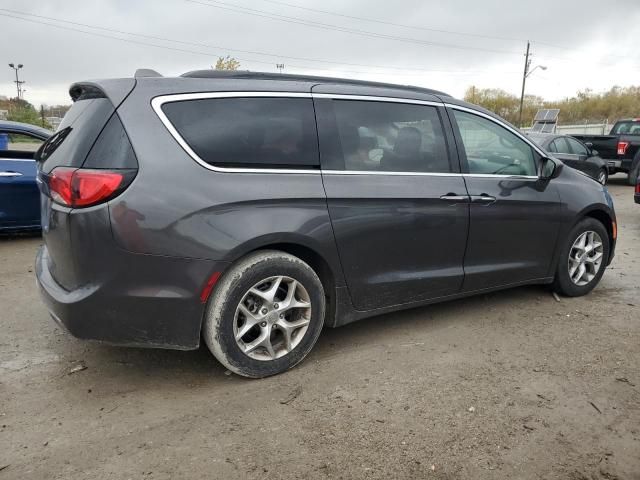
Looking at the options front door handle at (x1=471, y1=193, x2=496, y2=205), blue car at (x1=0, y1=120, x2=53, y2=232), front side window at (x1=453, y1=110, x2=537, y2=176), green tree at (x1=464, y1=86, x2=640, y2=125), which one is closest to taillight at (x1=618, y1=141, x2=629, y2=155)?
front side window at (x1=453, y1=110, x2=537, y2=176)

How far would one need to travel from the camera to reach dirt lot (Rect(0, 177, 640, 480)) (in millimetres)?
2402

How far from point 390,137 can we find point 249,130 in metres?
1.03

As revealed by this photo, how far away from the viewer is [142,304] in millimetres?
2762

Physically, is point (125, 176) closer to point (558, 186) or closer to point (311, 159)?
point (311, 159)

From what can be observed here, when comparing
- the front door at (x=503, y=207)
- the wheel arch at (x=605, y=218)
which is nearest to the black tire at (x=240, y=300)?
the front door at (x=503, y=207)

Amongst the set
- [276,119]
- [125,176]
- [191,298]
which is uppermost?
[276,119]

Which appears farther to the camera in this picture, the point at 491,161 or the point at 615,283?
the point at 615,283

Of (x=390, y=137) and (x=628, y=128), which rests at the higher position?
(x=628, y=128)

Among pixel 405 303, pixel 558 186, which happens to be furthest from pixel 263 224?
pixel 558 186

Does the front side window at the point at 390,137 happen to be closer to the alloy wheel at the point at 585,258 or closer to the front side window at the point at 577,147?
the alloy wheel at the point at 585,258

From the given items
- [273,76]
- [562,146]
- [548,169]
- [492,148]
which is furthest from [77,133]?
[562,146]

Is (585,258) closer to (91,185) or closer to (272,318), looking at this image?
(272,318)

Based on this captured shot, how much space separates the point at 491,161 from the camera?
161 inches

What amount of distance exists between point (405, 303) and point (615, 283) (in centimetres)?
284
